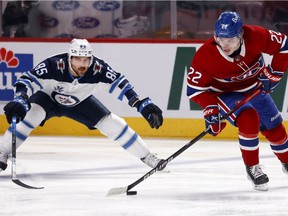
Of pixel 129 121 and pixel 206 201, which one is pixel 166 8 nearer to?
pixel 129 121

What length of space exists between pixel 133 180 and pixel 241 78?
856 millimetres

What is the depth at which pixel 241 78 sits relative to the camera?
4750mm

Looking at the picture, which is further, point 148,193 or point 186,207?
point 148,193

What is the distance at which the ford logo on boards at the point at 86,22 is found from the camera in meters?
7.52

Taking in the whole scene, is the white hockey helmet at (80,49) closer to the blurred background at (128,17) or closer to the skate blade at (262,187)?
the skate blade at (262,187)

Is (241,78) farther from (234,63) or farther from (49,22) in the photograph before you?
(49,22)

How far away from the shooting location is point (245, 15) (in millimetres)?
7371

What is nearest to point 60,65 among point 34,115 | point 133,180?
point 34,115

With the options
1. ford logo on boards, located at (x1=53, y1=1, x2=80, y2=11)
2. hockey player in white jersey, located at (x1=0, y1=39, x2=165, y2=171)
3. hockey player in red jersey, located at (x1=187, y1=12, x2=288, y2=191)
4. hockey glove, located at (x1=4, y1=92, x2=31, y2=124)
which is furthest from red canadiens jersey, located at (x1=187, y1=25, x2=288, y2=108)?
ford logo on boards, located at (x1=53, y1=1, x2=80, y2=11)

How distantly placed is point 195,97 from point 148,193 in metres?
0.53

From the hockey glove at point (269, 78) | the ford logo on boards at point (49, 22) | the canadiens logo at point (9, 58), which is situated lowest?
the canadiens logo at point (9, 58)

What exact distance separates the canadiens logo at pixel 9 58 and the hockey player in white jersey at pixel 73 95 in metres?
2.25

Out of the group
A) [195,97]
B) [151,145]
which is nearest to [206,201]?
[195,97]

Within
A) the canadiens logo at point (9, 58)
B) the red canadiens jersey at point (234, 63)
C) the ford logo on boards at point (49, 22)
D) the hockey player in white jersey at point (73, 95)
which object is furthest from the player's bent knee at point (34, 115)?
the ford logo on boards at point (49, 22)
